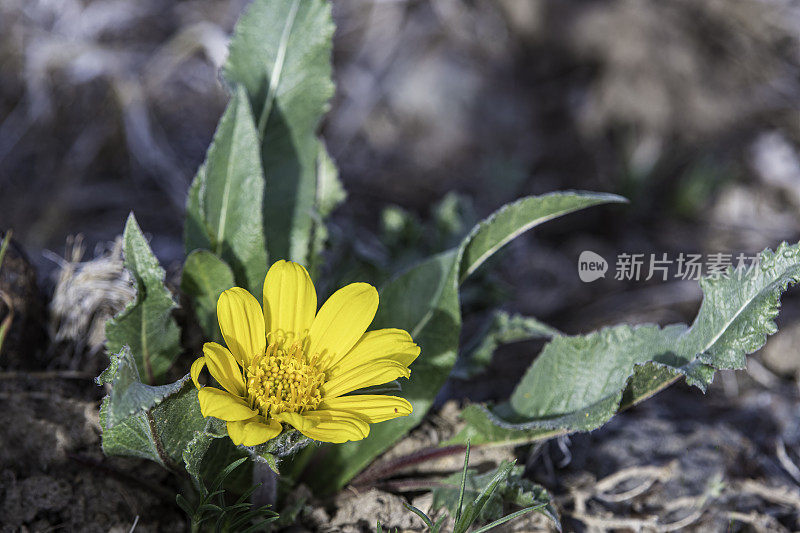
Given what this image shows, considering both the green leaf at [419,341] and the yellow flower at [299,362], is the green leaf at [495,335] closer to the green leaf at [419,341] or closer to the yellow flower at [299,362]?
the green leaf at [419,341]

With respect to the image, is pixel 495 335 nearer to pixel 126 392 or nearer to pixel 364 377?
pixel 364 377

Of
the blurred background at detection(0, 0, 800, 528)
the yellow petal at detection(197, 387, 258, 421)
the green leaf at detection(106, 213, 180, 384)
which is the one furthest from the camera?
the blurred background at detection(0, 0, 800, 528)

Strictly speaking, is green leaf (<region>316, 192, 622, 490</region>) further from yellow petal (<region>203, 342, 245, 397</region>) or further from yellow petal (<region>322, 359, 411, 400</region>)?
yellow petal (<region>203, 342, 245, 397</region>)

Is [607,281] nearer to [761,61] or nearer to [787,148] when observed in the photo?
[787,148]

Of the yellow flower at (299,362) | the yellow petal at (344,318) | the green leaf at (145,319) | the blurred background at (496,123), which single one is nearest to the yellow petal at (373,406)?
the yellow flower at (299,362)

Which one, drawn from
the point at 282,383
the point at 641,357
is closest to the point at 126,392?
the point at 282,383

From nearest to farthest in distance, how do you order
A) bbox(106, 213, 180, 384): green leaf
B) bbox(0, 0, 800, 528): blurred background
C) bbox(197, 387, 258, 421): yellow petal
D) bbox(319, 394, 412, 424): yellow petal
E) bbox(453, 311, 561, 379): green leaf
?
bbox(197, 387, 258, 421): yellow petal → bbox(319, 394, 412, 424): yellow petal → bbox(106, 213, 180, 384): green leaf → bbox(453, 311, 561, 379): green leaf → bbox(0, 0, 800, 528): blurred background

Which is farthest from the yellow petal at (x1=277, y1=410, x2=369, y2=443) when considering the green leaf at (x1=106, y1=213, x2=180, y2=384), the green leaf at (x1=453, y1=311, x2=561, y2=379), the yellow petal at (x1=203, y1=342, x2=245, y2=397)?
the green leaf at (x1=453, y1=311, x2=561, y2=379)
